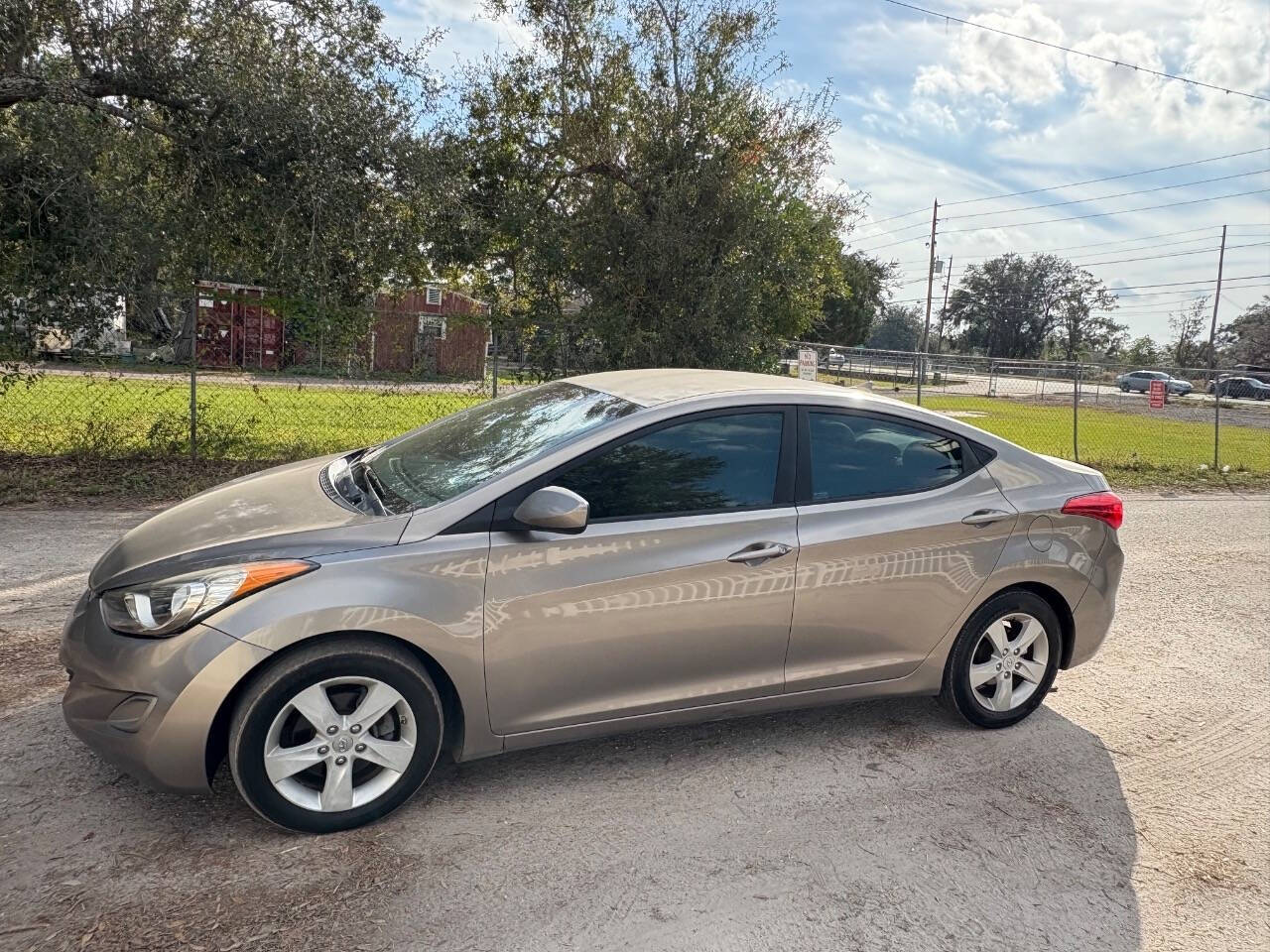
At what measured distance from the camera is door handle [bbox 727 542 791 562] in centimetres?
361

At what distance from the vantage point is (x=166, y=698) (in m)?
2.92

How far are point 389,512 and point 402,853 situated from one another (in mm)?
1157

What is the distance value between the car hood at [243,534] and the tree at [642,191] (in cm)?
717

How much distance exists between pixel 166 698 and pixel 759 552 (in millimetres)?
2114

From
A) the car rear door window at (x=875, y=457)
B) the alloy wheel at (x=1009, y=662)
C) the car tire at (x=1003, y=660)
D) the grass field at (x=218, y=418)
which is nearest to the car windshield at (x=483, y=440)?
the car rear door window at (x=875, y=457)

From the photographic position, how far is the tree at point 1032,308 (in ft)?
319

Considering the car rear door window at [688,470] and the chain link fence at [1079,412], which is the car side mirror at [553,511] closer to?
the car rear door window at [688,470]

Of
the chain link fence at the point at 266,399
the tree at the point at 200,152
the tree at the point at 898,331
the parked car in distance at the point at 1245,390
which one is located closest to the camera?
the tree at the point at 200,152

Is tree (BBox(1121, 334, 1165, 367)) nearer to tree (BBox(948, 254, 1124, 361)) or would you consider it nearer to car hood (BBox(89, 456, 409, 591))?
tree (BBox(948, 254, 1124, 361))

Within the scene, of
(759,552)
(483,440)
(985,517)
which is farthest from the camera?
(985,517)

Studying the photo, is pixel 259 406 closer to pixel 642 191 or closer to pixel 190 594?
pixel 642 191

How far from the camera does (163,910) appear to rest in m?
2.69

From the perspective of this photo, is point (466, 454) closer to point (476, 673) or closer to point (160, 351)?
point (476, 673)

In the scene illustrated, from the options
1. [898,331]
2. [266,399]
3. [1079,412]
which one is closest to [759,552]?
[266,399]
